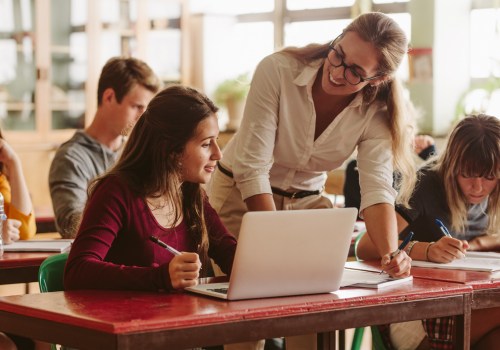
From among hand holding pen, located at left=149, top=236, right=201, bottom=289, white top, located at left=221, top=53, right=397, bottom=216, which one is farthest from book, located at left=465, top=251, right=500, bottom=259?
hand holding pen, located at left=149, top=236, right=201, bottom=289

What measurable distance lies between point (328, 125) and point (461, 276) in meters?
0.57

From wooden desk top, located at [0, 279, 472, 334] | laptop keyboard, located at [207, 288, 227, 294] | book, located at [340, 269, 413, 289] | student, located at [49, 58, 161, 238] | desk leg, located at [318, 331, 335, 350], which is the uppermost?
student, located at [49, 58, 161, 238]

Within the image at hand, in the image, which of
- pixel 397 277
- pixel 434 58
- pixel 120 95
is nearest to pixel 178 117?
pixel 397 277

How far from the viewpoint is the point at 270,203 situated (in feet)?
5.30

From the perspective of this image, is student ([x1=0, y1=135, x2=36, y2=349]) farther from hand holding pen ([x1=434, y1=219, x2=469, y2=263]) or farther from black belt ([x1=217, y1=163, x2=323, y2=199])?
hand holding pen ([x1=434, y1=219, x2=469, y2=263])

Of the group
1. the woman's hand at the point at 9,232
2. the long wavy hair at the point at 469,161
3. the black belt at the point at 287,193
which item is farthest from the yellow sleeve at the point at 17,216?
the long wavy hair at the point at 469,161

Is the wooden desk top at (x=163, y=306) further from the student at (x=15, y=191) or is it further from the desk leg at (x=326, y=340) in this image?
the student at (x=15, y=191)

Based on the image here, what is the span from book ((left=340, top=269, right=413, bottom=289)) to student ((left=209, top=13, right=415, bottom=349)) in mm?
117

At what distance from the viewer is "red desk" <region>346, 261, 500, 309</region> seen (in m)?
1.40

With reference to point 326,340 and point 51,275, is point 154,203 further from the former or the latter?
point 326,340

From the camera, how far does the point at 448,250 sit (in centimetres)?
170

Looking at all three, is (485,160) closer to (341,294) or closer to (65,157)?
(341,294)

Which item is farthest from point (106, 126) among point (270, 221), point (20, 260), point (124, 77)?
point (270, 221)

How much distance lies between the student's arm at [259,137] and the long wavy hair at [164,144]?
0.64 feet
